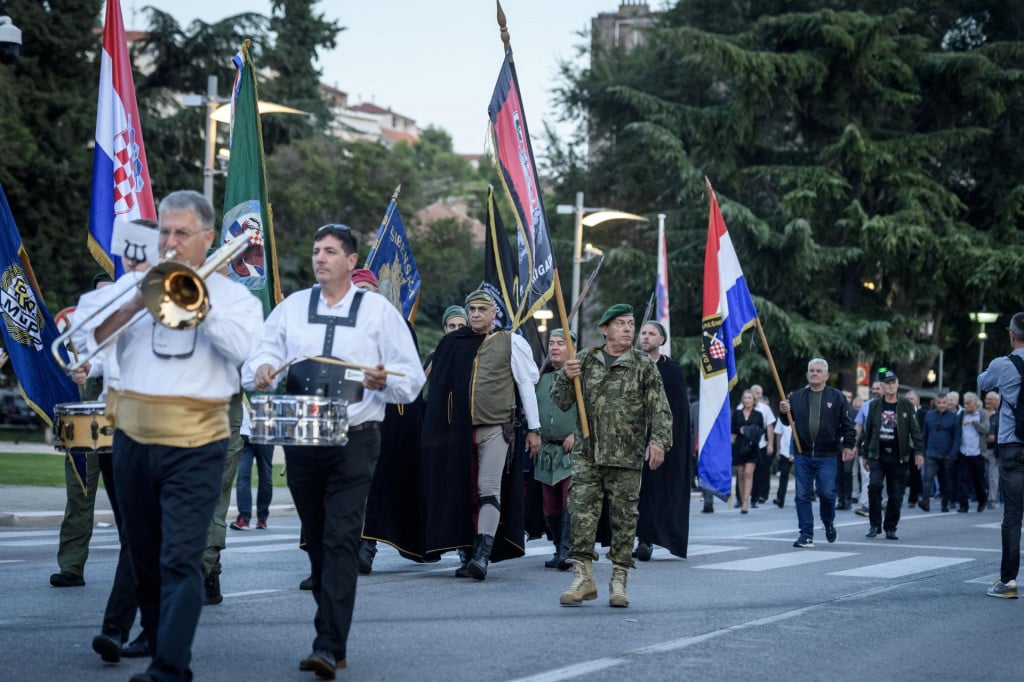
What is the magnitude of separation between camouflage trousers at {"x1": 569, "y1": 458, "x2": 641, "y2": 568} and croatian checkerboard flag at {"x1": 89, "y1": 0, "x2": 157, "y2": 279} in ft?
13.0

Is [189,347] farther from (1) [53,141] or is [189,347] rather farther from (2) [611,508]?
(1) [53,141]

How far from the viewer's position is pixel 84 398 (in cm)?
938

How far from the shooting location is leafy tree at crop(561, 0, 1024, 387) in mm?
39906

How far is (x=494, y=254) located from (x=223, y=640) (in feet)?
23.6

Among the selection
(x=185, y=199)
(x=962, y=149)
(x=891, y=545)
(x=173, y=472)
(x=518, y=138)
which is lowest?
(x=891, y=545)

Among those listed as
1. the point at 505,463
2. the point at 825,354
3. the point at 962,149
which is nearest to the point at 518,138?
the point at 505,463

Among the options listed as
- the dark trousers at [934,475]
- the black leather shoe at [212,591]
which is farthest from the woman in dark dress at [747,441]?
the black leather shoe at [212,591]

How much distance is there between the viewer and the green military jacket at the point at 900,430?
18.7m

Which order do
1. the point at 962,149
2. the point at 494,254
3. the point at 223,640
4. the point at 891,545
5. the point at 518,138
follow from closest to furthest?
1. the point at 223,640
2. the point at 518,138
3. the point at 494,254
4. the point at 891,545
5. the point at 962,149

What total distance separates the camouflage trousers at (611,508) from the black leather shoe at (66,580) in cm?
335

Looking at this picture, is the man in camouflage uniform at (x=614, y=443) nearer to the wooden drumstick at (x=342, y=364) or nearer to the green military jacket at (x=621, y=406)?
the green military jacket at (x=621, y=406)

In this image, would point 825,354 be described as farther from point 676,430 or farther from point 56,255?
point 676,430

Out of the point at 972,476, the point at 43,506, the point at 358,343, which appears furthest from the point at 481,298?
the point at 972,476

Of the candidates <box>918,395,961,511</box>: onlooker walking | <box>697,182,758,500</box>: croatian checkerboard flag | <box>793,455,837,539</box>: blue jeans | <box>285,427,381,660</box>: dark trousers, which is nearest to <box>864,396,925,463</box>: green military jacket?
<box>697,182,758,500</box>: croatian checkerboard flag
